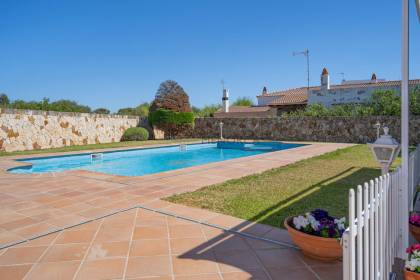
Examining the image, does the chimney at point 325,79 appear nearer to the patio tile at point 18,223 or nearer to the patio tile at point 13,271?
the patio tile at point 18,223

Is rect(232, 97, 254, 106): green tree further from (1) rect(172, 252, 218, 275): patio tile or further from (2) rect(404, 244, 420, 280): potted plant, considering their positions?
(2) rect(404, 244, 420, 280): potted plant

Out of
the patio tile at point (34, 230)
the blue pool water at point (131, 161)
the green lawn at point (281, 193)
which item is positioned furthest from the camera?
the blue pool water at point (131, 161)

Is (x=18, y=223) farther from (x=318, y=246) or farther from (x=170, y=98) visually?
(x=170, y=98)

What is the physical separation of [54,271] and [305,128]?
15861 mm

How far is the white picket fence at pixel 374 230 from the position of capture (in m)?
1.42

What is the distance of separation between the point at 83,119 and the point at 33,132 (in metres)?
2.77

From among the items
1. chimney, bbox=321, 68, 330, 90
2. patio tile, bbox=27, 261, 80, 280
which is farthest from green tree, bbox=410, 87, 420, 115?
chimney, bbox=321, 68, 330, 90

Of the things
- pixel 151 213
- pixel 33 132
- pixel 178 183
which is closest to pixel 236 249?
pixel 151 213

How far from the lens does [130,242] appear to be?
110 inches

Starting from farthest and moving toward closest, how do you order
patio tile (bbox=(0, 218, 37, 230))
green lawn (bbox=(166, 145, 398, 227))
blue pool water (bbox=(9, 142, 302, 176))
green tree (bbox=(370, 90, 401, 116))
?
1. green tree (bbox=(370, 90, 401, 116))
2. blue pool water (bbox=(9, 142, 302, 176))
3. green lawn (bbox=(166, 145, 398, 227))
4. patio tile (bbox=(0, 218, 37, 230))

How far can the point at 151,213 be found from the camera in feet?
Answer: 12.1

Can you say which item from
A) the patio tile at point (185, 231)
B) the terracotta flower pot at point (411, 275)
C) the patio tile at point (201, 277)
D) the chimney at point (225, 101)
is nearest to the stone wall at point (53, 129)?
the patio tile at point (185, 231)

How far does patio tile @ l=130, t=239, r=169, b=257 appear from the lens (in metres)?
2.55

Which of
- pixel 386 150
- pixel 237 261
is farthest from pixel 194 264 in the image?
pixel 386 150
